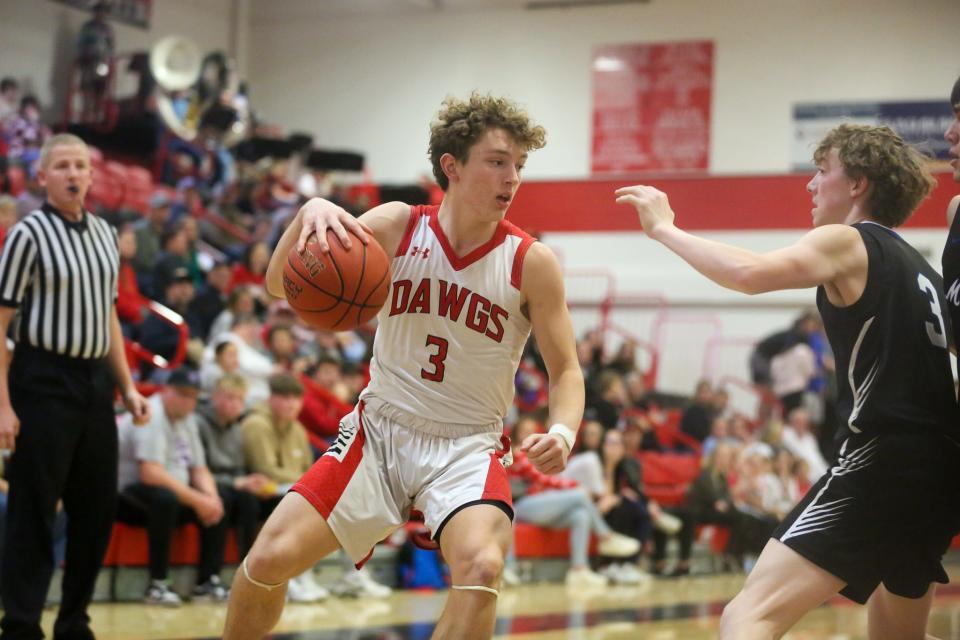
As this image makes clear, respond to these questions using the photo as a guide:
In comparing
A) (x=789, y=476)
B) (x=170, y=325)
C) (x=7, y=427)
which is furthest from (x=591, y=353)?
(x=7, y=427)

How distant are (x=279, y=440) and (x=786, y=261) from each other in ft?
18.1

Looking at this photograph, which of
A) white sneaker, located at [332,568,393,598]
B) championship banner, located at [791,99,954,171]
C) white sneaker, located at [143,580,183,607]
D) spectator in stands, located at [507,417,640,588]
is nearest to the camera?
white sneaker, located at [143,580,183,607]

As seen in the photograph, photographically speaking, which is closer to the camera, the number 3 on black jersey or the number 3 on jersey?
the number 3 on black jersey

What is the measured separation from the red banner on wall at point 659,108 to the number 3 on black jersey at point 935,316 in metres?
15.0

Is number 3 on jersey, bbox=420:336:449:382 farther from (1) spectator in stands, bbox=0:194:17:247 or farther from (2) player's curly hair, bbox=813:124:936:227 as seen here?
(1) spectator in stands, bbox=0:194:17:247

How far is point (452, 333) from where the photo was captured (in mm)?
3992

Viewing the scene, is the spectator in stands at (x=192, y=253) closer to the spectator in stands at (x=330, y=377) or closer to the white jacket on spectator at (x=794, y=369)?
the spectator in stands at (x=330, y=377)

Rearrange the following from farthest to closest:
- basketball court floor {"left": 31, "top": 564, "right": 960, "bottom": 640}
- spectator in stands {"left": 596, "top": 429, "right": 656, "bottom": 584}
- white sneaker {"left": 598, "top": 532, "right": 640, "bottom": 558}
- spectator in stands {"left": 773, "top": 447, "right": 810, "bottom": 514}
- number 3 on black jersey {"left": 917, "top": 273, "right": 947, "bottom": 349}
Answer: spectator in stands {"left": 773, "top": 447, "right": 810, "bottom": 514}, spectator in stands {"left": 596, "top": 429, "right": 656, "bottom": 584}, white sneaker {"left": 598, "top": 532, "right": 640, "bottom": 558}, basketball court floor {"left": 31, "top": 564, "right": 960, "bottom": 640}, number 3 on black jersey {"left": 917, "top": 273, "right": 947, "bottom": 349}

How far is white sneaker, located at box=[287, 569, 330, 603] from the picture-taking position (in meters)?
7.90

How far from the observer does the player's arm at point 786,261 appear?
134 inches

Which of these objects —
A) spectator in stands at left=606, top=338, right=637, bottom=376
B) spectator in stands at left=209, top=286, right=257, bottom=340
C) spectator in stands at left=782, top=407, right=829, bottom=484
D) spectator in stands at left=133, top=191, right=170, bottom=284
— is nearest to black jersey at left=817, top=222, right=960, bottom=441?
→ spectator in stands at left=209, top=286, right=257, bottom=340

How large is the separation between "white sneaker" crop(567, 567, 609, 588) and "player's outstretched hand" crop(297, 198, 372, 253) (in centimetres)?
654

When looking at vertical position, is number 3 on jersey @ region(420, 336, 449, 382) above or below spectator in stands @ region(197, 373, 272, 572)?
above

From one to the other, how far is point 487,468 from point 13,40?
14932 millimetres
